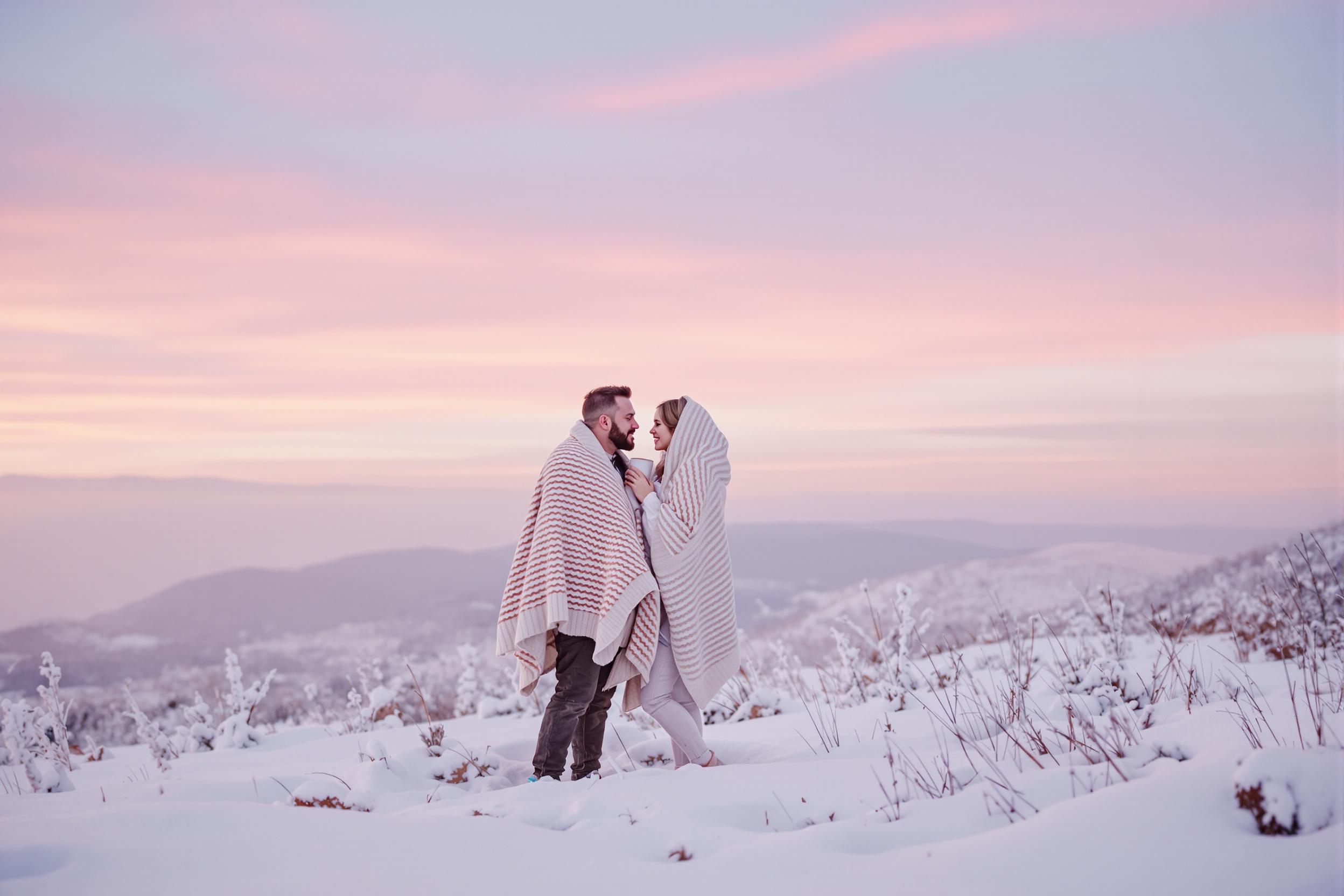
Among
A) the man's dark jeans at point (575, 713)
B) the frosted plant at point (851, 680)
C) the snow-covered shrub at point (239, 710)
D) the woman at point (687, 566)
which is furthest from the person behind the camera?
the snow-covered shrub at point (239, 710)

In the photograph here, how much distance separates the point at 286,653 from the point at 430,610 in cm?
1630

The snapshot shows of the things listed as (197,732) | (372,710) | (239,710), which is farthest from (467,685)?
(197,732)

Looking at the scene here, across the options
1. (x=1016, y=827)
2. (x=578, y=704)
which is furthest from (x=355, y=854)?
(x=1016, y=827)

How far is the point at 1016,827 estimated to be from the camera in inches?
130

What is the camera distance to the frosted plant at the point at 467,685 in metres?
11.2

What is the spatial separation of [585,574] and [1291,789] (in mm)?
3568

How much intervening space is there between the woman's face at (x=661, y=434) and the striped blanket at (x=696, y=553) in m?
0.04

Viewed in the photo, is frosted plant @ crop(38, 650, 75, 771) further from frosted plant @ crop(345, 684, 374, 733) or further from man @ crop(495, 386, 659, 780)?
man @ crop(495, 386, 659, 780)

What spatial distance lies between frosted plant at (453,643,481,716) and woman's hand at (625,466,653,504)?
246 inches

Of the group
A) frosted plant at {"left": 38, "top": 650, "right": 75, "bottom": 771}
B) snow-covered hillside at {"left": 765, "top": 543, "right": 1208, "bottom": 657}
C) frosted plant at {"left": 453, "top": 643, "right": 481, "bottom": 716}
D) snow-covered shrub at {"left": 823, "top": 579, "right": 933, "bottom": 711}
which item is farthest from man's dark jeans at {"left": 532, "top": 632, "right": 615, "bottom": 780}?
snow-covered hillside at {"left": 765, "top": 543, "right": 1208, "bottom": 657}

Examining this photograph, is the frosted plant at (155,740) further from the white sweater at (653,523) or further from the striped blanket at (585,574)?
the white sweater at (653,523)

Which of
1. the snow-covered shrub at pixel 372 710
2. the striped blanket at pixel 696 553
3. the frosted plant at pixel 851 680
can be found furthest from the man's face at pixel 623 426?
the snow-covered shrub at pixel 372 710

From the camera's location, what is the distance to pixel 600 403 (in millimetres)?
5793

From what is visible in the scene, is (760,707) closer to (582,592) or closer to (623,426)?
(582,592)
